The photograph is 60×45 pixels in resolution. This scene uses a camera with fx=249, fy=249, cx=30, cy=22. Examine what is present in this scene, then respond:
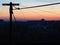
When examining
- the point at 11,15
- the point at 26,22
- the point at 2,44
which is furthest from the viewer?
the point at 26,22

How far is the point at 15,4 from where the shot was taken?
3098 centimetres

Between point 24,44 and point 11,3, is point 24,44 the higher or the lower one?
the lower one

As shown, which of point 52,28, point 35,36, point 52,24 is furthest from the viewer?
point 52,24

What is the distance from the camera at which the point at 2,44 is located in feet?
119

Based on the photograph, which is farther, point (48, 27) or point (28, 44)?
point (48, 27)

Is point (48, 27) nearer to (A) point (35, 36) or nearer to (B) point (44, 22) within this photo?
(B) point (44, 22)

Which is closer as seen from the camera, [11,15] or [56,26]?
[11,15]

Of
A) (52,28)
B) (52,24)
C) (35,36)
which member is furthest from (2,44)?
(52,24)

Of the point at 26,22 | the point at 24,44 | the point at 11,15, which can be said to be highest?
the point at 11,15

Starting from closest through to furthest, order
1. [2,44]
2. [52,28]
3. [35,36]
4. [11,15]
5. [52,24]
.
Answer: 1. [11,15]
2. [2,44]
3. [35,36]
4. [52,28]
5. [52,24]

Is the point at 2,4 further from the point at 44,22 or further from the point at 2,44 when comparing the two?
the point at 44,22

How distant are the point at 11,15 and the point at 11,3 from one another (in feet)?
4.93

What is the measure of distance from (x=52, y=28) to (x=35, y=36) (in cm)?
2353

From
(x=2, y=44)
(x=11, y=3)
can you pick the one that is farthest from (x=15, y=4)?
(x=2, y=44)
